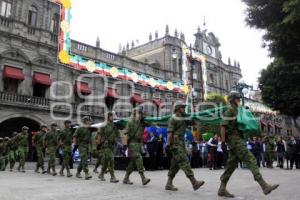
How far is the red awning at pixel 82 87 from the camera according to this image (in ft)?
85.4

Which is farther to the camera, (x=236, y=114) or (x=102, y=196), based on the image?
(x=236, y=114)

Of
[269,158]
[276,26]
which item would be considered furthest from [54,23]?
[276,26]

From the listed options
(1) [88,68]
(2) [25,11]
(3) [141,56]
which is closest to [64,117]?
(1) [88,68]

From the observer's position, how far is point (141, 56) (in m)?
37.9

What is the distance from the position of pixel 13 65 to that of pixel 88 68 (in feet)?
17.6

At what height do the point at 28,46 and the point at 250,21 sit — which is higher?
the point at 28,46

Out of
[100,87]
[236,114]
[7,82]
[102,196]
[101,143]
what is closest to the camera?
[102,196]

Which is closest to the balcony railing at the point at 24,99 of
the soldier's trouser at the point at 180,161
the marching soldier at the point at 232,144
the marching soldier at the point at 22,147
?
the marching soldier at the point at 22,147

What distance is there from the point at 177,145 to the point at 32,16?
67.0 feet

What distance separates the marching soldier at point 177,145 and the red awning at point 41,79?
58.0 ft

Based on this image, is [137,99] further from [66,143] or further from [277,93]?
[66,143]

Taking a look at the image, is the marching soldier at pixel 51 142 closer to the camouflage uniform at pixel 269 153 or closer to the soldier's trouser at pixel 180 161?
the soldier's trouser at pixel 180 161

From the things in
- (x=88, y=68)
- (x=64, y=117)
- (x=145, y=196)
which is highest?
(x=88, y=68)

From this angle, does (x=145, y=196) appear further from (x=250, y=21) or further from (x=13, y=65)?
(x=13, y=65)
